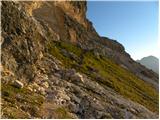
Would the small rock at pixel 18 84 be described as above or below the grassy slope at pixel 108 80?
below

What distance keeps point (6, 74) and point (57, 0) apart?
8231 centimetres

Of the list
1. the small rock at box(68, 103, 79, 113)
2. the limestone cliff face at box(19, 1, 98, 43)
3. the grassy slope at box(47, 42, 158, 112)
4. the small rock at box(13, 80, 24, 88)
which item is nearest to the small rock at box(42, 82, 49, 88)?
the small rock at box(68, 103, 79, 113)

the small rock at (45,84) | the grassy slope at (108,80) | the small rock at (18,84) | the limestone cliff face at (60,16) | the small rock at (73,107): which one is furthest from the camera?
the limestone cliff face at (60,16)

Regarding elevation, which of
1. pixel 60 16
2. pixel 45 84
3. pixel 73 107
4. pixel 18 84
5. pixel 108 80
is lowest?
pixel 73 107

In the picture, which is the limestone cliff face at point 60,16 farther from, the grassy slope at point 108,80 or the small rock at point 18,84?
the small rock at point 18,84

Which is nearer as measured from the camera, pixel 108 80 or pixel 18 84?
pixel 18 84

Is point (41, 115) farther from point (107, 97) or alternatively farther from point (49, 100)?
point (107, 97)

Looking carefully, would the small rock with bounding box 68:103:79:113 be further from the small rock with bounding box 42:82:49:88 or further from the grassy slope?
the grassy slope

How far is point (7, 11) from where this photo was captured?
39.2 m

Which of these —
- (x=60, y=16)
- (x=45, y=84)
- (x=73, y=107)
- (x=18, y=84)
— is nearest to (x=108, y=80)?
(x=45, y=84)

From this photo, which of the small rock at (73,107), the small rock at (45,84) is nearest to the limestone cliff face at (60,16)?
the small rock at (45,84)

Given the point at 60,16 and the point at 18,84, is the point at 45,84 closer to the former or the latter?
the point at 18,84

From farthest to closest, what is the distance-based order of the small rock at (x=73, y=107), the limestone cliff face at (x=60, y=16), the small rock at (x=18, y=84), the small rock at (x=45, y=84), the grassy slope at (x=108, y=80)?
the limestone cliff face at (x=60, y=16) < the grassy slope at (x=108, y=80) < the small rock at (x=45, y=84) < the small rock at (x=73, y=107) < the small rock at (x=18, y=84)

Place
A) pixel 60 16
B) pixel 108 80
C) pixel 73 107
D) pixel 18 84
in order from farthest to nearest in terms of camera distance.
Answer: pixel 60 16
pixel 108 80
pixel 73 107
pixel 18 84
